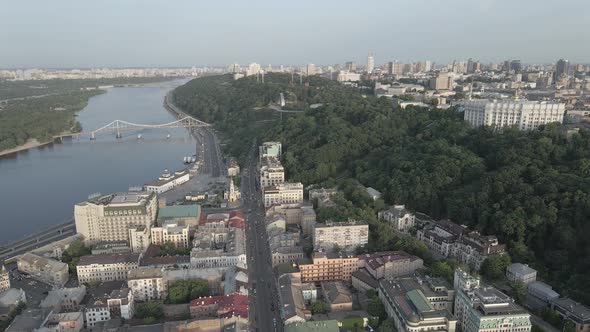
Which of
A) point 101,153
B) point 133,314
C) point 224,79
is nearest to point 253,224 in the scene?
point 133,314

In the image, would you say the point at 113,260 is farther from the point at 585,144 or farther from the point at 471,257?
the point at 585,144

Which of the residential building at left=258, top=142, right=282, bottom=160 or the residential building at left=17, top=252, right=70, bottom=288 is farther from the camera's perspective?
the residential building at left=258, top=142, right=282, bottom=160

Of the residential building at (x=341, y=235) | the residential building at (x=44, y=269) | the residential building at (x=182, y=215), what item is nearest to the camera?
the residential building at (x=44, y=269)

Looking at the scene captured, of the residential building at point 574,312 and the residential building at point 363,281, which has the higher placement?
the residential building at point 574,312

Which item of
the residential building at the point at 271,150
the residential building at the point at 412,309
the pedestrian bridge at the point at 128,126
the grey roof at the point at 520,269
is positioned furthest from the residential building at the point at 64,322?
the pedestrian bridge at the point at 128,126

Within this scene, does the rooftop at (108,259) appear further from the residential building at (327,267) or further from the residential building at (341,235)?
the residential building at (341,235)

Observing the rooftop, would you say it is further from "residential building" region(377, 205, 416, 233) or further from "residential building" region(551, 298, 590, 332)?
"residential building" region(551, 298, 590, 332)

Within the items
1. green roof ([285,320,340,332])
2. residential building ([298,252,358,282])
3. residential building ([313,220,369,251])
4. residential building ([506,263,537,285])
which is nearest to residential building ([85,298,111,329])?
green roof ([285,320,340,332])
